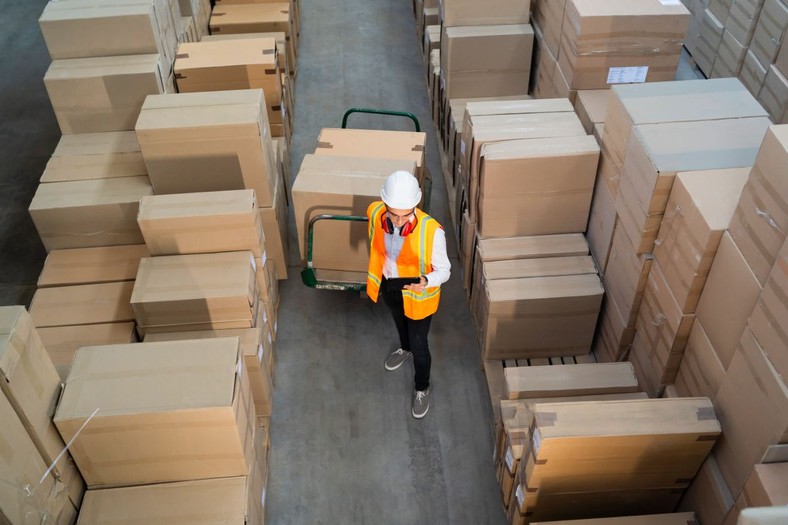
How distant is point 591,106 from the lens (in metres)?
4.79

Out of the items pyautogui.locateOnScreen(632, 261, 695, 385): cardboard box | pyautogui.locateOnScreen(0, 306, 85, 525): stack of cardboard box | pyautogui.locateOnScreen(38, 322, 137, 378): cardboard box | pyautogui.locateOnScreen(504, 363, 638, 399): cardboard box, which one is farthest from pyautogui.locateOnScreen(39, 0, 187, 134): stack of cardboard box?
pyautogui.locateOnScreen(632, 261, 695, 385): cardboard box

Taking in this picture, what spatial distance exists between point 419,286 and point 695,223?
1.45 m

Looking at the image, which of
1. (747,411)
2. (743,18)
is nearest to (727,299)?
(747,411)

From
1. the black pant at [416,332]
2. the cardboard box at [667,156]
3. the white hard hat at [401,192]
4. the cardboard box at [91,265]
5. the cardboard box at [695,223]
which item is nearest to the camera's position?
the cardboard box at [695,223]

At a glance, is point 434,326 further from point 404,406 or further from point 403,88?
point 403,88

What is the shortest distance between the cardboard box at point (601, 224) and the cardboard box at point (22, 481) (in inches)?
128

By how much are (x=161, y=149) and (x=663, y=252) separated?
3.20m

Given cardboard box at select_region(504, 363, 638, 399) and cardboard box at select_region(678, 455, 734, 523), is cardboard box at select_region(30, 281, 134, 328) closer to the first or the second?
cardboard box at select_region(504, 363, 638, 399)

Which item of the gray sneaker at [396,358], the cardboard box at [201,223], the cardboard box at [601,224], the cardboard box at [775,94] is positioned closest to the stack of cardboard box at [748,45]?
the cardboard box at [775,94]

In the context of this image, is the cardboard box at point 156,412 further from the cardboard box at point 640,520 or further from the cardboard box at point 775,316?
the cardboard box at point 775,316

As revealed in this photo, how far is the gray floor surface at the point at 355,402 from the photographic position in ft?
13.4

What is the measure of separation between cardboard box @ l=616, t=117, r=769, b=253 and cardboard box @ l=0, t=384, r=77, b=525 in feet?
10.2

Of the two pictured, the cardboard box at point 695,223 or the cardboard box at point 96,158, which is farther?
the cardboard box at point 96,158

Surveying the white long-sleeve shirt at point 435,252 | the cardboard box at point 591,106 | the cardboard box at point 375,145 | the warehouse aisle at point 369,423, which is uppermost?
the cardboard box at point 591,106
